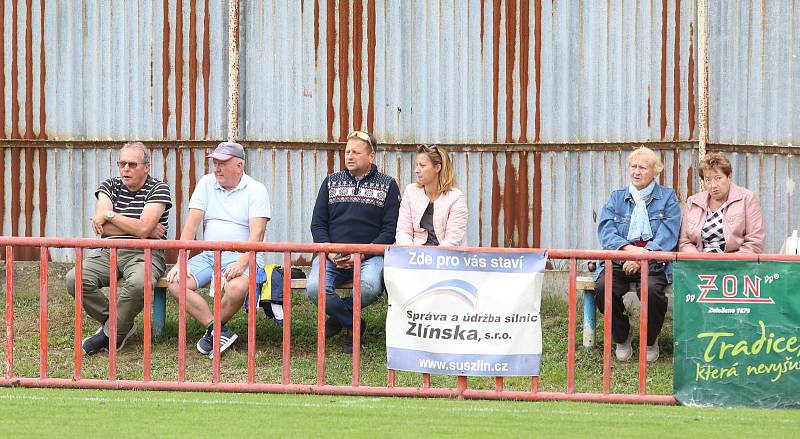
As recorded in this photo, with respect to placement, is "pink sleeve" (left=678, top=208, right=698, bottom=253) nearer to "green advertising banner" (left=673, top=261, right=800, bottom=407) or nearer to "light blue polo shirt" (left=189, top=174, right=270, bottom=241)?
"green advertising banner" (left=673, top=261, right=800, bottom=407)

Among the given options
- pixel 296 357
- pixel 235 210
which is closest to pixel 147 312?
pixel 296 357

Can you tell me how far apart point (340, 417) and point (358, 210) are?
297cm

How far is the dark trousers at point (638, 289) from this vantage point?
8906 mm

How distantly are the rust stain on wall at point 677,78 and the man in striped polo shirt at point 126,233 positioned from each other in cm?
420

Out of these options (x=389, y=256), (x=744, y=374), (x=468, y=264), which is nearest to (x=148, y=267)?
(x=389, y=256)

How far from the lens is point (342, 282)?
370 inches

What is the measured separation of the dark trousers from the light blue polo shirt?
2662 millimetres

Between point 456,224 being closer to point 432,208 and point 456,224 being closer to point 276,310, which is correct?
point 432,208

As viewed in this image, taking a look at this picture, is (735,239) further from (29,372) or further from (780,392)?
(29,372)

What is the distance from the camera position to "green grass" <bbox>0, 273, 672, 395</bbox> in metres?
8.54

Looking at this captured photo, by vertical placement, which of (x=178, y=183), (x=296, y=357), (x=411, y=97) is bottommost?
A: (x=296, y=357)

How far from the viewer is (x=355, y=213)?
9.56 metres

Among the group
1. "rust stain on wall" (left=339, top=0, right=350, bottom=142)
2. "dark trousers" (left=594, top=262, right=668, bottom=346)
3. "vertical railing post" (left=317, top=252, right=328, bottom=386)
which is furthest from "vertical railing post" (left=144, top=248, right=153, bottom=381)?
"rust stain on wall" (left=339, top=0, right=350, bottom=142)

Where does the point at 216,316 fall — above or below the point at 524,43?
below
